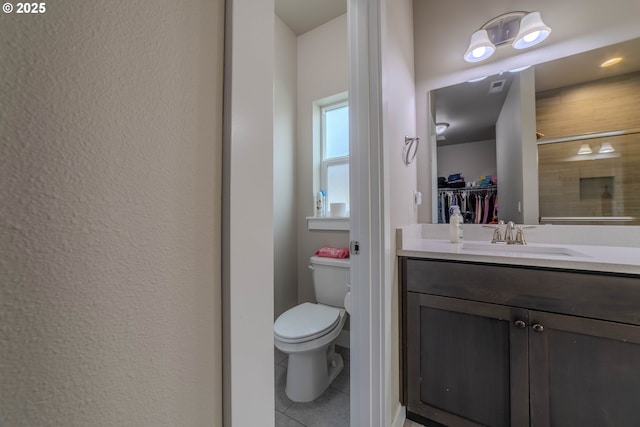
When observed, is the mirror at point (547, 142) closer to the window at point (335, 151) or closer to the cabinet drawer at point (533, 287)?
the cabinet drawer at point (533, 287)

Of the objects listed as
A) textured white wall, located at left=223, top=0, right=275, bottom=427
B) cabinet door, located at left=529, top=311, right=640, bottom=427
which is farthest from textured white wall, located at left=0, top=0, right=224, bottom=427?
cabinet door, located at left=529, top=311, right=640, bottom=427

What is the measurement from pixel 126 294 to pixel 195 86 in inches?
10.4

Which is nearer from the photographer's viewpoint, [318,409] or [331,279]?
[318,409]

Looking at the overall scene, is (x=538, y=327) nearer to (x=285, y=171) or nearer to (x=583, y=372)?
(x=583, y=372)

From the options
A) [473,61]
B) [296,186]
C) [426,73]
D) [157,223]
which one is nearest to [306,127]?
[296,186]

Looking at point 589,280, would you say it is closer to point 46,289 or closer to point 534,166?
point 534,166

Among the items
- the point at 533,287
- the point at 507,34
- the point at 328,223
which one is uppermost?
the point at 507,34

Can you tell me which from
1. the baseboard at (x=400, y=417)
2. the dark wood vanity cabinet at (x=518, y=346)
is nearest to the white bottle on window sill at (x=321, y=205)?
the dark wood vanity cabinet at (x=518, y=346)

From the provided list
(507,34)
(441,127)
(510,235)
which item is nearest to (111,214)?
(510,235)

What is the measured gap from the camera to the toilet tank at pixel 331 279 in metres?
1.67

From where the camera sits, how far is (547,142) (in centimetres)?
128

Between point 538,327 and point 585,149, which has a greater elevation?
point 585,149

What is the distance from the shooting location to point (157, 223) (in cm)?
28

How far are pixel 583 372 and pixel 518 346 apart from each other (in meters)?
0.18
